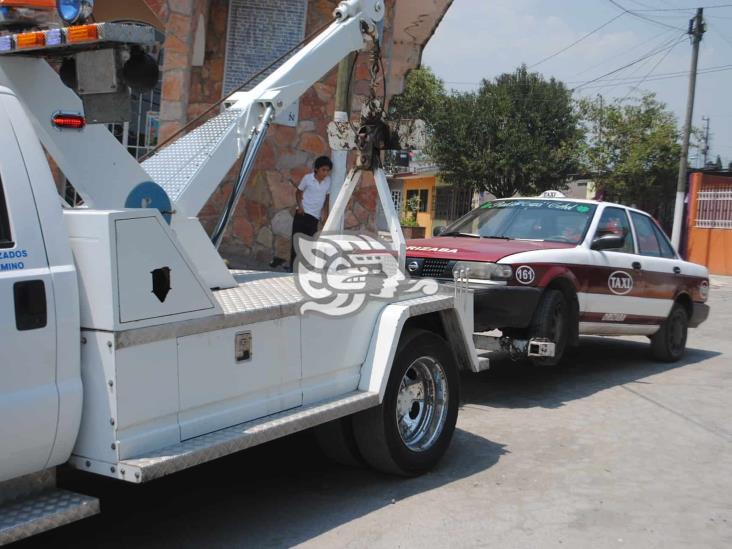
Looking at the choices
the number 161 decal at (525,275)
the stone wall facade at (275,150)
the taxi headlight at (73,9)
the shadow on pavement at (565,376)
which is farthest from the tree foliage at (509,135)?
the taxi headlight at (73,9)

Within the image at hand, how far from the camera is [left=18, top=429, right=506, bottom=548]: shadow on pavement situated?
436 cm

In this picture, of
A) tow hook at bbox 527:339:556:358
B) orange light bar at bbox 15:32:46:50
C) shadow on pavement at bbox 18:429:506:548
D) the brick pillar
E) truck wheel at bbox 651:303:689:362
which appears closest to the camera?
orange light bar at bbox 15:32:46:50

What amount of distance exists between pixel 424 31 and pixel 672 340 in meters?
7.95

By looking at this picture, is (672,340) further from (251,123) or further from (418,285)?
(251,123)

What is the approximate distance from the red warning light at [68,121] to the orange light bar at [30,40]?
49cm

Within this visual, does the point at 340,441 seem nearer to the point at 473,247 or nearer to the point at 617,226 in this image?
the point at 473,247

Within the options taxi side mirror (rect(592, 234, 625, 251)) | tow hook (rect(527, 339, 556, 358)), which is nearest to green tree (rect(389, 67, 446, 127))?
taxi side mirror (rect(592, 234, 625, 251))

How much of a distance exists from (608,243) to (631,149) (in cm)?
→ 2586

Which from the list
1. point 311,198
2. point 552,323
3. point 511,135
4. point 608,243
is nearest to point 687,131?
point 511,135

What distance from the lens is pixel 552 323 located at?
7.66m

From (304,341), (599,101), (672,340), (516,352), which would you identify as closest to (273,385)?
(304,341)

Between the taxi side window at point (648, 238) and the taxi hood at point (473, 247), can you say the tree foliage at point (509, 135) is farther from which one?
the taxi hood at point (473, 247)

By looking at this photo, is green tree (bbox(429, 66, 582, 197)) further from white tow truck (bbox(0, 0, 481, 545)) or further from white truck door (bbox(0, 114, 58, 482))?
white truck door (bbox(0, 114, 58, 482))

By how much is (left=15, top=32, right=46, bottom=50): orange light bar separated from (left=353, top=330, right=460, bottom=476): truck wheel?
2.69 meters
